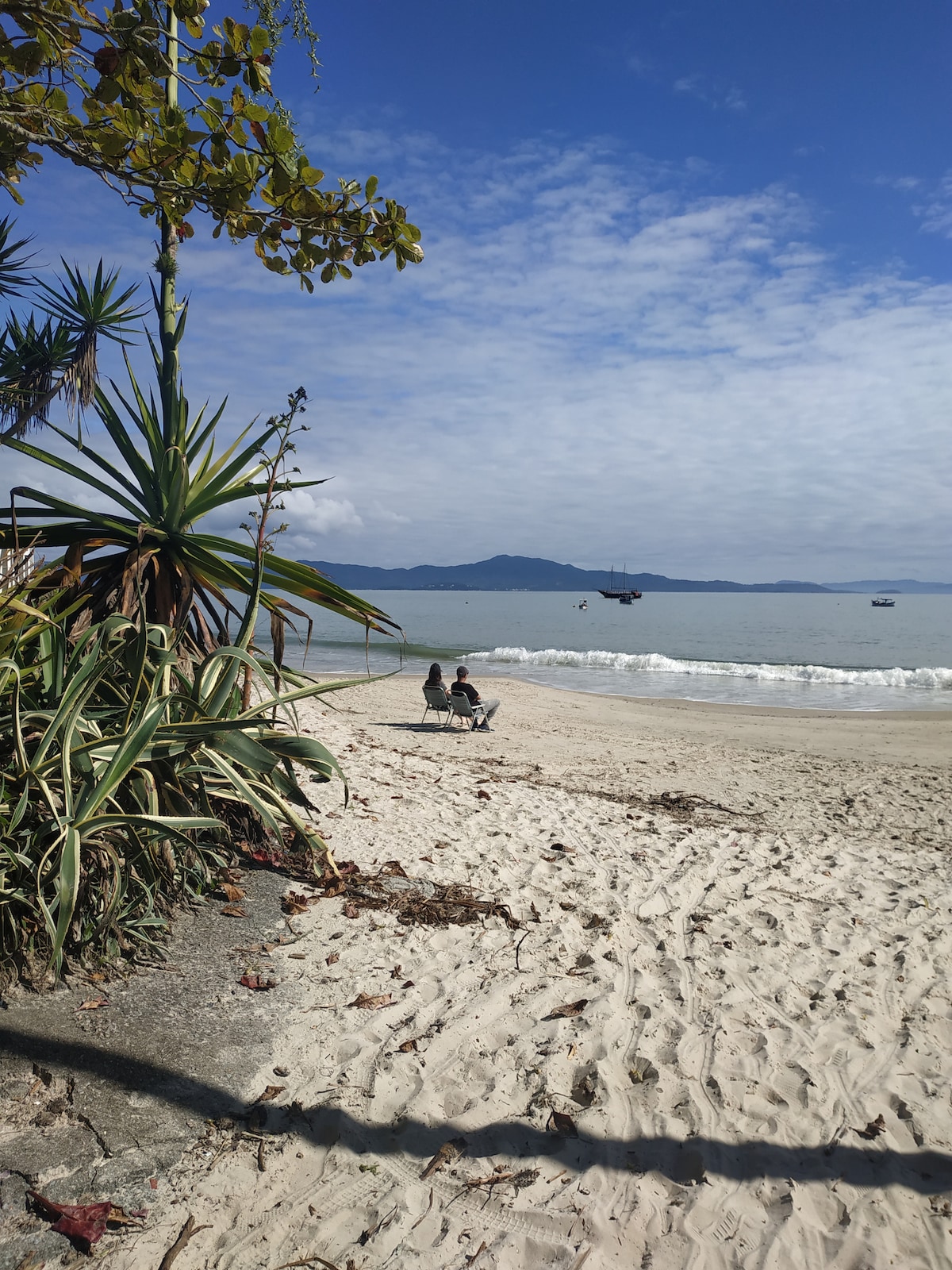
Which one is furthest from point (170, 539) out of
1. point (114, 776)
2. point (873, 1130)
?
point (873, 1130)

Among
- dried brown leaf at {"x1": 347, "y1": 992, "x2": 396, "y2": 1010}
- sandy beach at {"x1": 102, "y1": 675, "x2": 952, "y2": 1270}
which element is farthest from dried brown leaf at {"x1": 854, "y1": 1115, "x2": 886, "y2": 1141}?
dried brown leaf at {"x1": 347, "y1": 992, "x2": 396, "y2": 1010}

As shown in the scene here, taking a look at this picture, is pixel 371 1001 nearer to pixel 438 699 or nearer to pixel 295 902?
pixel 295 902

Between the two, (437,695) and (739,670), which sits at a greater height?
(437,695)

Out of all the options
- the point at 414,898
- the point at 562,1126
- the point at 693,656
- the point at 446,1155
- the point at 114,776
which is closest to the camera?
the point at 446,1155

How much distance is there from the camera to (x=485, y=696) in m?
18.8

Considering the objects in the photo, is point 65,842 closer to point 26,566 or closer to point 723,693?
point 26,566

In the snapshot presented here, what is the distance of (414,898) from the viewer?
4371 millimetres

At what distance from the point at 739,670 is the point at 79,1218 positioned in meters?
28.2

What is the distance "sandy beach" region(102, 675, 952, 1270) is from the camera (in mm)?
2211

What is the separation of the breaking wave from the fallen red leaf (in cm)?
2613

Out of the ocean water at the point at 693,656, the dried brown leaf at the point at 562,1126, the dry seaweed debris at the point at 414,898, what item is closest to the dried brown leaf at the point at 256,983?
the dry seaweed debris at the point at 414,898

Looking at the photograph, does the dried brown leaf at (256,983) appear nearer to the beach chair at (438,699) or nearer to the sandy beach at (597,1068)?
the sandy beach at (597,1068)

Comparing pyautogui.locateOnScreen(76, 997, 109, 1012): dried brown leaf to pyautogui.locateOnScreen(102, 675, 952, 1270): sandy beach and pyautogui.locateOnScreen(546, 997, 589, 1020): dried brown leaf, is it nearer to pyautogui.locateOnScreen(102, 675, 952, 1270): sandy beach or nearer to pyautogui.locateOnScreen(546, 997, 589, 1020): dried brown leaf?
pyautogui.locateOnScreen(102, 675, 952, 1270): sandy beach

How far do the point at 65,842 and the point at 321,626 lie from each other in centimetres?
4974
